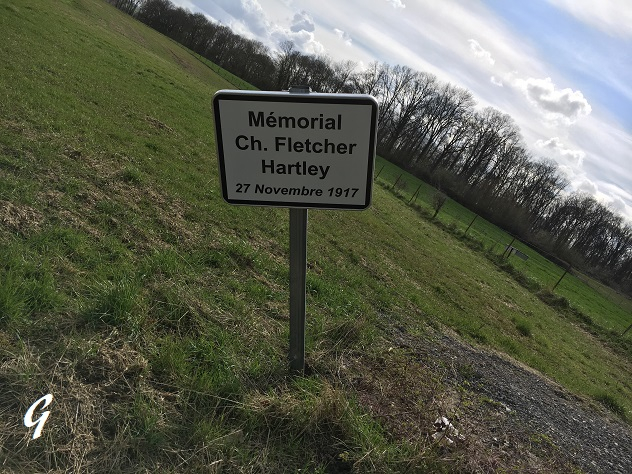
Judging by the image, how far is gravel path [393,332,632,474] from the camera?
3.94m

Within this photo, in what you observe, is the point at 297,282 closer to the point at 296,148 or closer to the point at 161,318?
the point at 296,148

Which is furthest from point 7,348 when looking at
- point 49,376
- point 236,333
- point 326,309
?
point 326,309

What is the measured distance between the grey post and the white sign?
17 centimetres

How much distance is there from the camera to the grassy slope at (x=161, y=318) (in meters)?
2.28

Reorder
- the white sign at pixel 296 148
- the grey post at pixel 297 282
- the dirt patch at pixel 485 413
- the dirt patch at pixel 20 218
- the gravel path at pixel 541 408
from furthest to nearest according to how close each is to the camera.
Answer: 1. the gravel path at pixel 541 408
2. the dirt patch at pixel 20 218
3. the dirt patch at pixel 485 413
4. the grey post at pixel 297 282
5. the white sign at pixel 296 148

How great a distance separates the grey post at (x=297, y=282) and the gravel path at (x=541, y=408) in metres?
1.84

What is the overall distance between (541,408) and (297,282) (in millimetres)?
3602

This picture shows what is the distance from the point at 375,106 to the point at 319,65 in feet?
272

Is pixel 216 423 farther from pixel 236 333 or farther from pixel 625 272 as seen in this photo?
pixel 625 272

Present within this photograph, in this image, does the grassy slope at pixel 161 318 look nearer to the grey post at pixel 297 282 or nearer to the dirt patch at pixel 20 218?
the dirt patch at pixel 20 218

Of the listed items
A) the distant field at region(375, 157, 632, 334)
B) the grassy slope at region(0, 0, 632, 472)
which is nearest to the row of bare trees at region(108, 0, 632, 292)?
the distant field at region(375, 157, 632, 334)

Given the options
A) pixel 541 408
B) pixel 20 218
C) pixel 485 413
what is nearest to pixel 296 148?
pixel 485 413

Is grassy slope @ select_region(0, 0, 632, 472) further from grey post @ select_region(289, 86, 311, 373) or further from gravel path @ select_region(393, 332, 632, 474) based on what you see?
gravel path @ select_region(393, 332, 632, 474)

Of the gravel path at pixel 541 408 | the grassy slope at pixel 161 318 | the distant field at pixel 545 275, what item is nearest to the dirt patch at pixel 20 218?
the grassy slope at pixel 161 318
